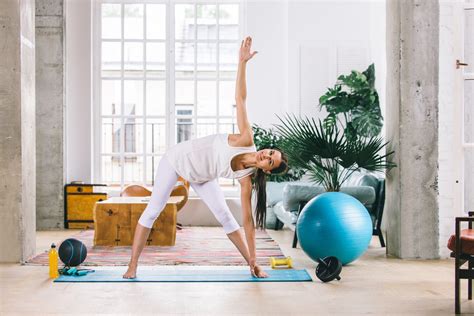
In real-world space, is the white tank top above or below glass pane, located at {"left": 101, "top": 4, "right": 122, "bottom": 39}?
below

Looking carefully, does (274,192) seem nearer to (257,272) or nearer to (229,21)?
(229,21)

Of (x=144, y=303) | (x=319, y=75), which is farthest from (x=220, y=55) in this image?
(x=144, y=303)

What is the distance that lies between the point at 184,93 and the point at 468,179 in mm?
4543

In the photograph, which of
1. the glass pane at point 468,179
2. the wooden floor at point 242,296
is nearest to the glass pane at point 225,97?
the glass pane at point 468,179

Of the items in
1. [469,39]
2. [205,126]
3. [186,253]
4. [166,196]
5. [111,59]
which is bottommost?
[186,253]

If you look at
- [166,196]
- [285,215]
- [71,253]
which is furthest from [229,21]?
[71,253]

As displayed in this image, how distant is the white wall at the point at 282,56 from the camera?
30.0 ft

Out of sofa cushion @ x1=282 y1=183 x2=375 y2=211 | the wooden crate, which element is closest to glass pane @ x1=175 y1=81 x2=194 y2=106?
the wooden crate

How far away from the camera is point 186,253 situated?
21.4 ft

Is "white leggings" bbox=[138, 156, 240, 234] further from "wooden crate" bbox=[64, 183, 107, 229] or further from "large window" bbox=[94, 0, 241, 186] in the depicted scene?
"large window" bbox=[94, 0, 241, 186]

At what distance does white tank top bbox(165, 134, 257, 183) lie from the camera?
16.0ft

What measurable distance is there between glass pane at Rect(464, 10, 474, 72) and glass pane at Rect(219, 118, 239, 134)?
4091mm

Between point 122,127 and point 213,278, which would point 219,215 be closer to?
point 213,278

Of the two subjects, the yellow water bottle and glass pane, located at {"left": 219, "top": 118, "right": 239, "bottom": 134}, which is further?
glass pane, located at {"left": 219, "top": 118, "right": 239, "bottom": 134}
